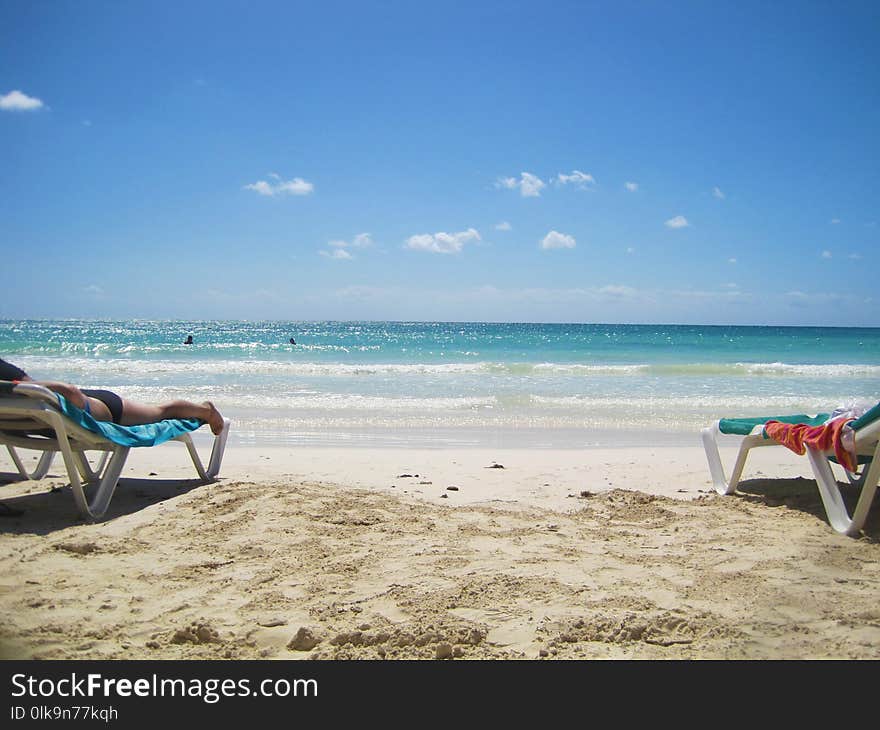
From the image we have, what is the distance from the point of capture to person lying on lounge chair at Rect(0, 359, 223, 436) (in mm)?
4098

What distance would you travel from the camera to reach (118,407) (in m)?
4.64

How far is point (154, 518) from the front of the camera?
3969mm

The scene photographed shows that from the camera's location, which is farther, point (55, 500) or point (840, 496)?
point (55, 500)

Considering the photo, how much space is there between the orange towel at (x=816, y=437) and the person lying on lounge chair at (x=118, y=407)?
4.41 meters

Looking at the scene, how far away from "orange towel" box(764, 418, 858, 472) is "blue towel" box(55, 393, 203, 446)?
4.44m

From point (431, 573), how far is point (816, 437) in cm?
272

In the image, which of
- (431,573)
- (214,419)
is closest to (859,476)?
(431,573)

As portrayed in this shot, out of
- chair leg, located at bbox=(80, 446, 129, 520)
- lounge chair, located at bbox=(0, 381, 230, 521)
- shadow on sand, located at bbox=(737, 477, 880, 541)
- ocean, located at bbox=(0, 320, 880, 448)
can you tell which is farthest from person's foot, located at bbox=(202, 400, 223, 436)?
shadow on sand, located at bbox=(737, 477, 880, 541)

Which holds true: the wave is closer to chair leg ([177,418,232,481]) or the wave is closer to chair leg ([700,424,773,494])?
chair leg ([177,418,232,481])

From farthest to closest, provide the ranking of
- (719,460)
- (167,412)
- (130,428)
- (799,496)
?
(719,460), (167,412), (799,496), (130,428)

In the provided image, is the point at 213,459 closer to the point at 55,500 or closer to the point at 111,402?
the point at 111,402

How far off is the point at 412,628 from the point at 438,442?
5.45 metres
